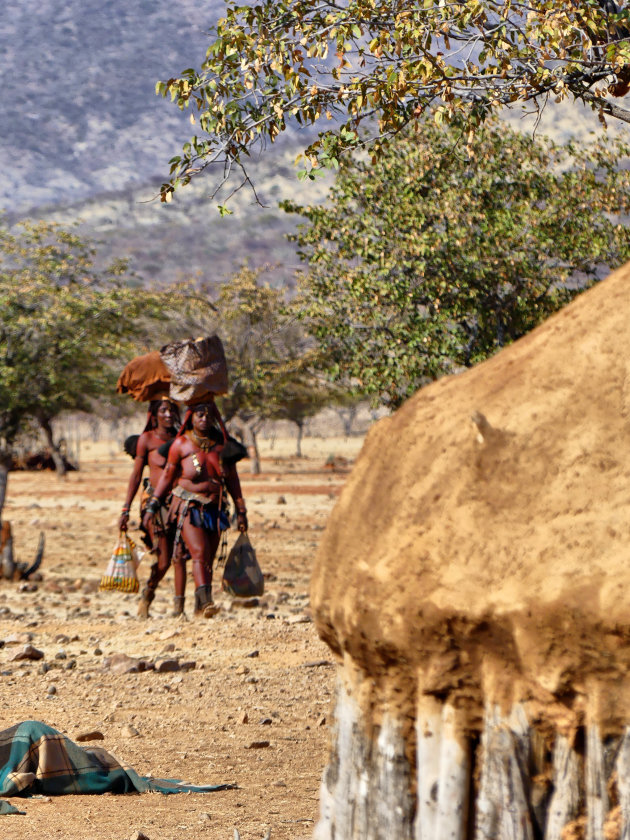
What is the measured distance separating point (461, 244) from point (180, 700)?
6346 millimetres

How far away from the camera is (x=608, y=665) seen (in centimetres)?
253

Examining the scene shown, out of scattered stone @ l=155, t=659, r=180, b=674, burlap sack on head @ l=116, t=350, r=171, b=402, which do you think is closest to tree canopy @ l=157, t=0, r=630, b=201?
scattered stone @ l=155, t=659, r=180, b=674

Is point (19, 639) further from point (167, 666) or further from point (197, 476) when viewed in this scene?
point (197, 476)

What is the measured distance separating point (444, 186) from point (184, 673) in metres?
6.38

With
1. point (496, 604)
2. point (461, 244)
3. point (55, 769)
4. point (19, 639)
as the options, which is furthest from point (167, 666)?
point (461, 244)

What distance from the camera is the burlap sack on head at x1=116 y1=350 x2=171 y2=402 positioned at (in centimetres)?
1050

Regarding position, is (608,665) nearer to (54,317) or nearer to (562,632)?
(562,632)

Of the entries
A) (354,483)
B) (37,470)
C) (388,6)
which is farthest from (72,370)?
(37,470)

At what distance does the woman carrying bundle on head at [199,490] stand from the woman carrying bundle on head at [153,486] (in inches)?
7.4

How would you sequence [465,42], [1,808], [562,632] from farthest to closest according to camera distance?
[465,42]
[1,808]
[562,632]

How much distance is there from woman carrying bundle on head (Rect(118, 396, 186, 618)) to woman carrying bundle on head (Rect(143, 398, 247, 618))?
19 cm

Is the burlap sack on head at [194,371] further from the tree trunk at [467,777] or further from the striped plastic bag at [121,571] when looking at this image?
the tree trunk at [467,777]

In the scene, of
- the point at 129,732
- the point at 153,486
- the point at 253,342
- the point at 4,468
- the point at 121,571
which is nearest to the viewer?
the point at 129,732

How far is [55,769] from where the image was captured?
4996 mm
